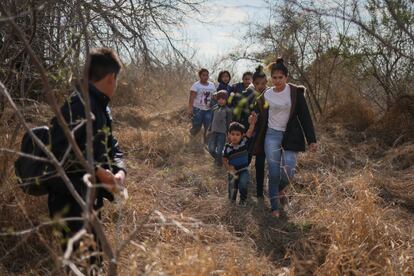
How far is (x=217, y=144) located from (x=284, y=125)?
2.42 meters

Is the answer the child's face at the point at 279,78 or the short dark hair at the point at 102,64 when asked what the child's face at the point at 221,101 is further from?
the short dark hair at the point at 102,64

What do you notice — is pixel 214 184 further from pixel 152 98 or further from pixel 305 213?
pixel 152 98

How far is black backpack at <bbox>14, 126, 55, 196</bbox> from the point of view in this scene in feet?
7.80

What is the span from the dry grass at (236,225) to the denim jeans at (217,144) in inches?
8.2

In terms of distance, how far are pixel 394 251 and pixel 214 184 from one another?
2855mm

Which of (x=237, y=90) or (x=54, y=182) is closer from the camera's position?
(x=54, y=182)

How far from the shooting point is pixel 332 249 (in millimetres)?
3289

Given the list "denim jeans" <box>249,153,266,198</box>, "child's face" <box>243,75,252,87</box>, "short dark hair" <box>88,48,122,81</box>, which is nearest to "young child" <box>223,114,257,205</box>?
"denim jeans" <box>249,153,266,198</box>

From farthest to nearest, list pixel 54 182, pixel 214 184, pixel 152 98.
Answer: pixel 152 98
pixel 214 184
pixel 54 182

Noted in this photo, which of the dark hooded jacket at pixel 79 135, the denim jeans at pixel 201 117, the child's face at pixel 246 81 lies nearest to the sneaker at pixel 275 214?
the dark hooded jacket at pixel 79 135

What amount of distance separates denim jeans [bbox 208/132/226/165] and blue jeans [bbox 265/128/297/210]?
2.12 metres

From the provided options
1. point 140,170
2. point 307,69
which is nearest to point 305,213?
point 140,170

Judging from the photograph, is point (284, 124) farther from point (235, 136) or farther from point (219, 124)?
point (219, 124)

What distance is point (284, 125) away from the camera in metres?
4.62
